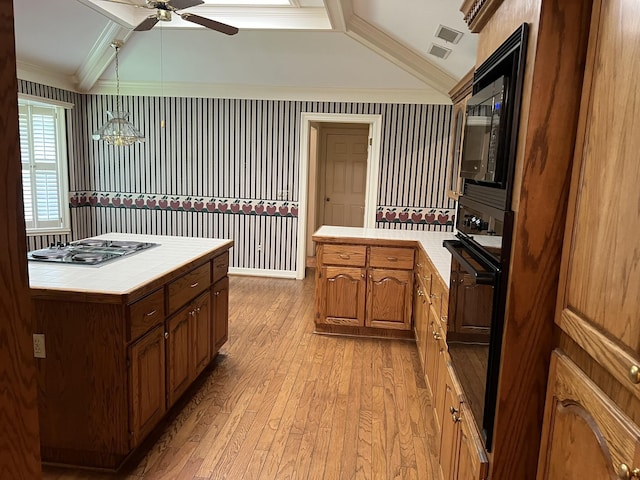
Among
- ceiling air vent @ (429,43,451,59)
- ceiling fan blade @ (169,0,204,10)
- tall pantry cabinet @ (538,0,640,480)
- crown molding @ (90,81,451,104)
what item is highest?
ceiling air vent @ (429,43,451,59)

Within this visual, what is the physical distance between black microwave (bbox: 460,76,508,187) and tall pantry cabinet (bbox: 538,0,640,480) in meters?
0.25

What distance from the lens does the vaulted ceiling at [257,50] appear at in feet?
12.7

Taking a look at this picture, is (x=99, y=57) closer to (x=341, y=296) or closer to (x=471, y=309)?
(x=341, y=296)

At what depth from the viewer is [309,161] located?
5848 millimetres

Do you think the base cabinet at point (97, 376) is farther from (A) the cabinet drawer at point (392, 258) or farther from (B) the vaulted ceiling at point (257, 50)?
(B) the vaulted ceiling at point (257, 50)

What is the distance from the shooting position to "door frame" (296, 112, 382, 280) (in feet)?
18.1

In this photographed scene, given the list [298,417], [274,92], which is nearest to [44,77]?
[274,92]

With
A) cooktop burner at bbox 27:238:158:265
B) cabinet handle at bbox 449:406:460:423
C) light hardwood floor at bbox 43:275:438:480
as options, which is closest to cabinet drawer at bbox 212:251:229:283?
cooktop burner at bbox 27:238:158:265

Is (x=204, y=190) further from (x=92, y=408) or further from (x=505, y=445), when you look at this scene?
(x=505, y=445)

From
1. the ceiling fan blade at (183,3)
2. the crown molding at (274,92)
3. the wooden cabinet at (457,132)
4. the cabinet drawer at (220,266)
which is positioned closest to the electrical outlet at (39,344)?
the cabinet drawer at (220,266)

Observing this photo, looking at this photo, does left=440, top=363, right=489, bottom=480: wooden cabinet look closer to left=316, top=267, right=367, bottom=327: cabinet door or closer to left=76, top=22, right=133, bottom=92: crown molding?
left=316, top=267, right=367, bottom=327: cabinet door

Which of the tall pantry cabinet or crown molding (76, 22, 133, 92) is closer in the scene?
the tall pantry cabinet

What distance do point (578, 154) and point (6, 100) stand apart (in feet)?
3.64

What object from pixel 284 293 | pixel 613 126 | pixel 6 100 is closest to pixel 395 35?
pixel 284 293
